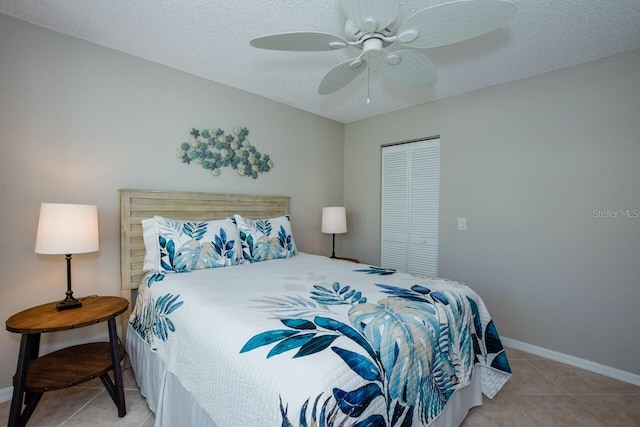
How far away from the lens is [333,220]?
3.56m

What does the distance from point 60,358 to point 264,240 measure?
5.10 ft

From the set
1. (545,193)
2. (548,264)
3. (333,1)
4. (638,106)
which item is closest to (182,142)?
(333,1)

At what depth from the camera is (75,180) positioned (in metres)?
2.14

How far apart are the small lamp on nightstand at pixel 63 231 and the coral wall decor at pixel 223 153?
3.34ft

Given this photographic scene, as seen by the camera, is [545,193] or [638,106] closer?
[638,106]

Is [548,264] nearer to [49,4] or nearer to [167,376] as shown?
[167,376]

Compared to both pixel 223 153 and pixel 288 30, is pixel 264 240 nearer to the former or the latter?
pixel 223 153

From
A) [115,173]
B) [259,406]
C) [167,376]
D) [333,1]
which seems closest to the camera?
[259,406]

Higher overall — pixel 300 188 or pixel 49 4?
pixel 49 4

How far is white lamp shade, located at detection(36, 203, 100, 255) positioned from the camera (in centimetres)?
173

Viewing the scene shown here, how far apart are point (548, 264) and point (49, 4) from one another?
413 centimetres

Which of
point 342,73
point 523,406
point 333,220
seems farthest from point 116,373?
point 523,406

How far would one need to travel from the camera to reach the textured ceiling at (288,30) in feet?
5.85

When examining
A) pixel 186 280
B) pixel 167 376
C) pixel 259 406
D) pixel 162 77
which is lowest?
pixel 167 376
